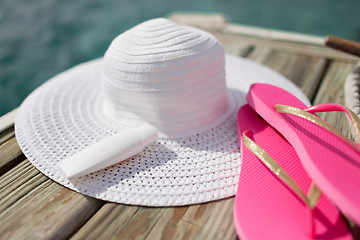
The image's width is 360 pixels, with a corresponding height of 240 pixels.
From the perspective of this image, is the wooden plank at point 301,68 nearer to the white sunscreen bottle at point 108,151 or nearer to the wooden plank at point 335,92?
the wooden plank at point 335,92

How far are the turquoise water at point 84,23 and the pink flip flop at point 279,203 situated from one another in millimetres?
1811

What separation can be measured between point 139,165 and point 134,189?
8 centimetres

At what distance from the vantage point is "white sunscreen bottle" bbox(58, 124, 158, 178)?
0.75 m

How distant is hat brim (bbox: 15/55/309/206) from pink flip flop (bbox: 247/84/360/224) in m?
0.14

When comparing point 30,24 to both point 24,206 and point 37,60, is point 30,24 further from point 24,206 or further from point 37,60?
point 24,206

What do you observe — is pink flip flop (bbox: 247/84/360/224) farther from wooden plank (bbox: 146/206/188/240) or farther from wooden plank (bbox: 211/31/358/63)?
wooden plank (bbox: 211/31/358/63)

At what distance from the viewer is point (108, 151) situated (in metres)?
0.78

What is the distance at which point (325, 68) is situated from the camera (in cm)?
142

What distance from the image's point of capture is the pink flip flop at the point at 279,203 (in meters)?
0.58

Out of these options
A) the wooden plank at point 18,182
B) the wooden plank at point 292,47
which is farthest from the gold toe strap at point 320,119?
the wooden plank at point 292,47

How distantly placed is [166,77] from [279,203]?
0.42m

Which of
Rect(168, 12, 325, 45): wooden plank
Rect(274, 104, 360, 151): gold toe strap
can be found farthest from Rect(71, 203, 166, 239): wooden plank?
Rect(168, 12, 325, 45): wooden plank

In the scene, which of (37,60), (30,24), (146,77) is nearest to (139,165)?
(146,77)

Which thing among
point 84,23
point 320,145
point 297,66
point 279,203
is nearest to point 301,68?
point 297,66
